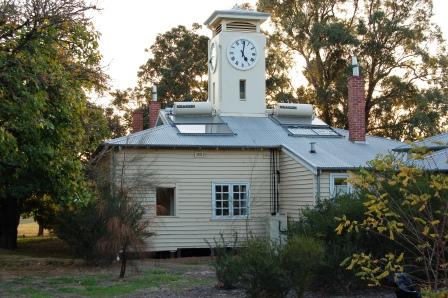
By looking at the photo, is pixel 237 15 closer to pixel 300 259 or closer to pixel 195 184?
pixel 195 184

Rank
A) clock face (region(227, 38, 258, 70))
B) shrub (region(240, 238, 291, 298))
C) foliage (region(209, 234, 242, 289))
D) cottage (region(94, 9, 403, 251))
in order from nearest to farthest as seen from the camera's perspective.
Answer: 1. shrub (region(240, 238, 291, 298))
2. foliage (region(209, 234, 242, 289))
3. cottage (region(94, 9, 403, 251))
4. clock face (region(227, 38, 258, 70))

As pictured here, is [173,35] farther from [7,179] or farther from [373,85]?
[7,179]

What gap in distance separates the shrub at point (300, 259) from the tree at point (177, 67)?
29.5m

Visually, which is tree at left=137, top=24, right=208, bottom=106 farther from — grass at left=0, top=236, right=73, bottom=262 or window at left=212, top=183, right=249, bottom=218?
window at left=212, top=183, right=249, bottom=218

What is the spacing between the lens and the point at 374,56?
37656mm

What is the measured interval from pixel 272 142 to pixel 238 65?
4705 millimetres

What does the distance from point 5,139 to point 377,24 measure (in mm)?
28911

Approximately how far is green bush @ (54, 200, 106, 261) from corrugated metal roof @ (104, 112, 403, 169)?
303 centimetres

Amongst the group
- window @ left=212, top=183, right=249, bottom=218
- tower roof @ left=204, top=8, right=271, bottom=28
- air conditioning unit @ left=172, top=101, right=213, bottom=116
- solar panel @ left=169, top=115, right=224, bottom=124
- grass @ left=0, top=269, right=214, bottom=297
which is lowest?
grass @ left=0, top=269, right=214, bottom=297

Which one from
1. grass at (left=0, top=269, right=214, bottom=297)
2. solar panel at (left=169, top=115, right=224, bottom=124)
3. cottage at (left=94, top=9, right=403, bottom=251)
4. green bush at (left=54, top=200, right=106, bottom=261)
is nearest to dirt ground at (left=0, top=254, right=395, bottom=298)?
grass at (left=0, top=269, right=214, bottom=297)

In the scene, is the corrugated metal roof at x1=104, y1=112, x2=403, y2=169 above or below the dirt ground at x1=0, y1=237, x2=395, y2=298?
above

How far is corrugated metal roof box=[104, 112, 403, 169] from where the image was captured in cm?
2103

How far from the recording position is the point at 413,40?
3684 cm

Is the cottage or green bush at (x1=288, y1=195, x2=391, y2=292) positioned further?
the cottage
